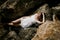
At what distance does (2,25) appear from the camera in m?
5.75

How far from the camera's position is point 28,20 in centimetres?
593

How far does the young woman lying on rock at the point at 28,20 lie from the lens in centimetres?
573

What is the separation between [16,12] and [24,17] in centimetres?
49

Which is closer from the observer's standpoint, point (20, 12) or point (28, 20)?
point (28, 20)

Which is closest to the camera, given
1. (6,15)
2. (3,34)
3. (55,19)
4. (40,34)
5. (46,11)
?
(40,34)

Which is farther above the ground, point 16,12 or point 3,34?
point 16,12

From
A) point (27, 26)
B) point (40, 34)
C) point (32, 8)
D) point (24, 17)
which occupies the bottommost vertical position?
point (40, 34)

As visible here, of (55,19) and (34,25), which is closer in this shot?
(55,19)

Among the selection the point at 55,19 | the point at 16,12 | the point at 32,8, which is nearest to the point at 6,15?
the point at 16,12

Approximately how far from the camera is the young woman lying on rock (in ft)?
18.8

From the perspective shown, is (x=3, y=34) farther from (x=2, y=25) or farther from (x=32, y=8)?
(x=32, y=8)

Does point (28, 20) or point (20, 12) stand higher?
point (20, 12)

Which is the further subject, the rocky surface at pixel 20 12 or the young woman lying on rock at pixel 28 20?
the young woman lying on rock at pixel 28 20

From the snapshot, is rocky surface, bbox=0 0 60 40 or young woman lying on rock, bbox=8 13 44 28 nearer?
rocky surface, bbox=0 0 60 40
